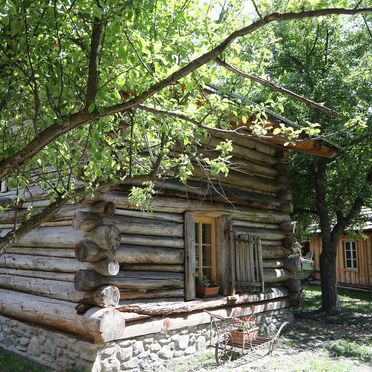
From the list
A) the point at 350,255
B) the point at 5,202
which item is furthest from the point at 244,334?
the point at 350,255

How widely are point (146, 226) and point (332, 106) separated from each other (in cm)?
604

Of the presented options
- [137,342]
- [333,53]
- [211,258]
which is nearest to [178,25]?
[137,342]

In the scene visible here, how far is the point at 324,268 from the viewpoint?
1100cm

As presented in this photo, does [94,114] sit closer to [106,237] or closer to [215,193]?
[106,237]

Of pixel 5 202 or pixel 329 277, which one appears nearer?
pixel 5 202

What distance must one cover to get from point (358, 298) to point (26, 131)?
13.4m

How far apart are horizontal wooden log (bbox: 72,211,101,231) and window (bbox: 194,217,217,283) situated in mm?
2280

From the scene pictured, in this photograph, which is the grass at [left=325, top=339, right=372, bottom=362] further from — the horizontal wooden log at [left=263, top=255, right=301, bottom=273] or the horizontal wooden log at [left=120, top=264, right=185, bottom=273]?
the horizontal wooden log at [left=120, top=264, right=185, bottom=273]

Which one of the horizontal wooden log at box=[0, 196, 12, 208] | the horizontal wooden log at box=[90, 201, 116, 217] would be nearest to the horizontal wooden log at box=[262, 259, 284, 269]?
the horizontal wooden log at box=[90, 201, 116, 217]

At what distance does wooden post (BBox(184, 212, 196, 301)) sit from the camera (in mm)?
7062

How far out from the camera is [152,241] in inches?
265

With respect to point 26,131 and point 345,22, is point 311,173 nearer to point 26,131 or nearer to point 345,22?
point 345,22

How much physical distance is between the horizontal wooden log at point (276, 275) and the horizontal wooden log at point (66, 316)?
3.90 meters

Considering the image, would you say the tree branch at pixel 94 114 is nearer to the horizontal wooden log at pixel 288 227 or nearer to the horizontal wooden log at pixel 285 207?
the horizontal wooden log at pixel 288 227
